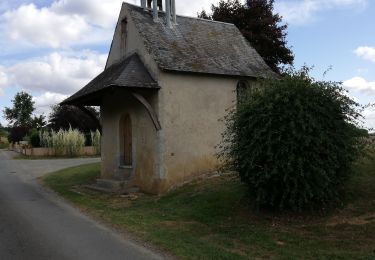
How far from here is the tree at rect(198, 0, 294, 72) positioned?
2684 cm

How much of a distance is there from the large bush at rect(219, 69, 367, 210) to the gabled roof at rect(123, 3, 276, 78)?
224 inches

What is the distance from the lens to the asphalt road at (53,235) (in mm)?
7469

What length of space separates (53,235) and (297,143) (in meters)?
5.39

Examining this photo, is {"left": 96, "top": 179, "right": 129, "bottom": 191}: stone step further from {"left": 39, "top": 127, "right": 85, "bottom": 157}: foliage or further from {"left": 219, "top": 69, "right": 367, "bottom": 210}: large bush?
{"left": 39, "top": 127, "right": 85, "bottom": 157}: foliage

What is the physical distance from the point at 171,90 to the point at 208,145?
8.20ft

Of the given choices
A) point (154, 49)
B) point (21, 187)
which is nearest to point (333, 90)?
point (154, 49)

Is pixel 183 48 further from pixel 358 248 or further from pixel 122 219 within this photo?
pixel 358 248

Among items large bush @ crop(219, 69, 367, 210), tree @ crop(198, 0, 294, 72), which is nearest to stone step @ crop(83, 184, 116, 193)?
large bush @ crop(219, 69, 367, 210)

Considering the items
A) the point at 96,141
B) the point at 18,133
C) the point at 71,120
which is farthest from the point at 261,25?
the point at 18,133

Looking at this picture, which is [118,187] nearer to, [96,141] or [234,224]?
[234,224]

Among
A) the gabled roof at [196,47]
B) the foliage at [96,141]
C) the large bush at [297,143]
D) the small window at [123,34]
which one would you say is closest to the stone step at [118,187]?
the gabled roof at [196,47]

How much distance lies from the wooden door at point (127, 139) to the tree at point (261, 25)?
11976mm

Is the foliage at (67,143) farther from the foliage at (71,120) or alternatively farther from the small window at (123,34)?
the small window at (123,34)

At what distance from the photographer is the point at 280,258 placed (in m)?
7.02
